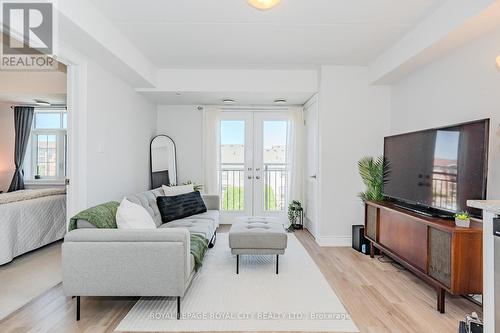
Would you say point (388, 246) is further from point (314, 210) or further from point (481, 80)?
point (481, 80)

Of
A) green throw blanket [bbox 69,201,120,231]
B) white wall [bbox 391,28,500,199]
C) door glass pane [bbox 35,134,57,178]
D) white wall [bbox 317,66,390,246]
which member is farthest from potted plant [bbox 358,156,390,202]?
door glass pane [bbox 35,134,57,178]

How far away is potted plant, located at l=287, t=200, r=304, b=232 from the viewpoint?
17.4ft

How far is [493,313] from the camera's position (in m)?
1.69

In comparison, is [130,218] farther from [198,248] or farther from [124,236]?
[198,248]

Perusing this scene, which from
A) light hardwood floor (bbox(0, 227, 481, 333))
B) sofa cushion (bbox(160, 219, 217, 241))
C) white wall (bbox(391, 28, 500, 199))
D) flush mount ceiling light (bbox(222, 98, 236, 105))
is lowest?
light hardwood floor (bbox(0, 227, 481, 333))

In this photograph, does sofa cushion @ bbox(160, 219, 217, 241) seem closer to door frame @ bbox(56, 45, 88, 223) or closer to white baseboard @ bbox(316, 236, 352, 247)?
door frame @ bbox(56, 45, 88, 223)

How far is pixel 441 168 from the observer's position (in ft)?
8.76

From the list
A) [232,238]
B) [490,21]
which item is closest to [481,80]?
[490,21]

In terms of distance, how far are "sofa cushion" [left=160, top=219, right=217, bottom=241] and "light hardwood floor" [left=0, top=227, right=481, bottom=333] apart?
3.00ft

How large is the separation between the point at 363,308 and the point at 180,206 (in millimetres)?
2430

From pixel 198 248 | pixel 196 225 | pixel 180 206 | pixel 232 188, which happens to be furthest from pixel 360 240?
pixel 232 188

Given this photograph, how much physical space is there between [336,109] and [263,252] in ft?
7.59

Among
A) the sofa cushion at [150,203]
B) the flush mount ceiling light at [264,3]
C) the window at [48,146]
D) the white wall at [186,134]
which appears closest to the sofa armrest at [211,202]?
the sofa cushion at [150,203]

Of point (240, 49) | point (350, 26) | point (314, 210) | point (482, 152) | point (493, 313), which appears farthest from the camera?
point (314, 210)
